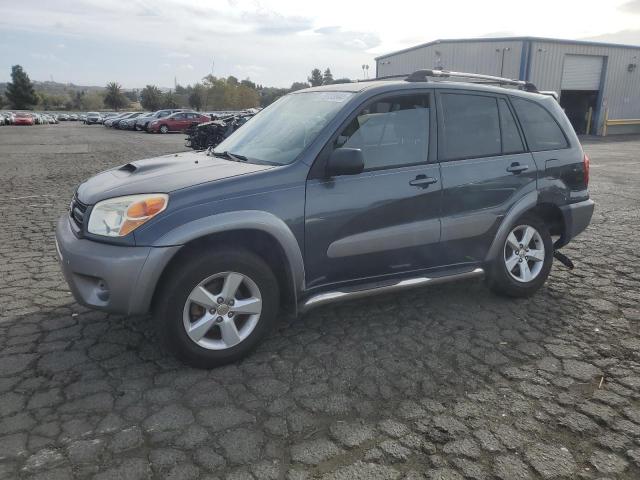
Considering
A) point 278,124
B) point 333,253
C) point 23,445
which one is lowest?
point 23,445

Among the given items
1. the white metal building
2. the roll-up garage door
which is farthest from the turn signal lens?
the roll-up garage door

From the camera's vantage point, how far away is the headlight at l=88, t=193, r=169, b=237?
10.2 ft

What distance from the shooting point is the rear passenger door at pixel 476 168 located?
401 cm

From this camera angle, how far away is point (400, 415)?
9.42ft

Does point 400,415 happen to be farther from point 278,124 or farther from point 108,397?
point 278,124

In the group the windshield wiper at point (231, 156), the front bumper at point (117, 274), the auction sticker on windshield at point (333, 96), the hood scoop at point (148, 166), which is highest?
the auction sticker on windshield at point (333, 96)

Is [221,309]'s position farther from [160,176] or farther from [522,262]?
[522,262]

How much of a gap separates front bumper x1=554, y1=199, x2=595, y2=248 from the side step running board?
107cm

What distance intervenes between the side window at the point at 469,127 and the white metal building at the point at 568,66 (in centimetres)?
2450

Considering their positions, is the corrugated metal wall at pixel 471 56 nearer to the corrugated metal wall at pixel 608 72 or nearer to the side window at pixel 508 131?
the corrugated metal wall at pixel 608 72

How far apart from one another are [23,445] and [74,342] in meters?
1.17

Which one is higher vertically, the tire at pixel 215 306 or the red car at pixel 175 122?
the red car at pixel 175 122

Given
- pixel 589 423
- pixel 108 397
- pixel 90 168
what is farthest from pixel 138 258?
pixel 90 168

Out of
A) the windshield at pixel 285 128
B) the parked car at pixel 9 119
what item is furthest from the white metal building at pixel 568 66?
the parked car at pixel 9 119
